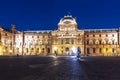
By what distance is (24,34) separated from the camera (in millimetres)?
125000

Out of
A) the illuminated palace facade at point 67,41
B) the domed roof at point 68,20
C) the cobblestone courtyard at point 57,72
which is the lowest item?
the cobblestone courtyard at point 57,72

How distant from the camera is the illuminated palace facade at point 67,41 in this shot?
114250mm

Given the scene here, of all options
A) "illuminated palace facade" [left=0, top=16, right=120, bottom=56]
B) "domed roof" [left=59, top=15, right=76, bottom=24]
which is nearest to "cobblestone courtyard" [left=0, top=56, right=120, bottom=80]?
"illuminated palace facade" [left=0, top=16, right=120, bottom=56]

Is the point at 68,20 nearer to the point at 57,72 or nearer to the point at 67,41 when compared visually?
the point at 67,41

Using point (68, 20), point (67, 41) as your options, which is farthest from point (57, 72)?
point (68, 20)

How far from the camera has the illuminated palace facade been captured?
11425cm

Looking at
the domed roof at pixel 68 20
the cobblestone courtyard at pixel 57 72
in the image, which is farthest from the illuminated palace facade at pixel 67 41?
the cobblestone courtyard at pixel 57 72

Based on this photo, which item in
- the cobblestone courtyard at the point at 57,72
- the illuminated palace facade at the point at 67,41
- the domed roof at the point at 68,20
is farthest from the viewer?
the domed roof at the point at 68,20

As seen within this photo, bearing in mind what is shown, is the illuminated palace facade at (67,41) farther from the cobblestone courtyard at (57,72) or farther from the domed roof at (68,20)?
the cobblestone courtyard at (57,72)

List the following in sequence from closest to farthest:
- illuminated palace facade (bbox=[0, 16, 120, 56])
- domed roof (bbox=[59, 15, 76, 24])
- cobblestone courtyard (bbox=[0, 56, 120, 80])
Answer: cobblestone courtyard (bbox=[0, 56, 120, 80]), illuminated palace facade (bbox=[0, 16, 120, 56]), domed roof (bbox=[59, 15, 76, 24])

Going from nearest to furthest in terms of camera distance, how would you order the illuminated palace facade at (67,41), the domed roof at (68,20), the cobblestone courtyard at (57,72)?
the cobblestone courtyard at (57,72)
the illuminated palace facade at (67,41)
the domed roof at (68,20)

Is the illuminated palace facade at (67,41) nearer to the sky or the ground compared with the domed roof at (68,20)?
nearer to the ground

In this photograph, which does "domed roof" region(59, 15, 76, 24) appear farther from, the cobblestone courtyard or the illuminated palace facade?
the cobblestone courtyard

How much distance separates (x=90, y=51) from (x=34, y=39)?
29.6 metres
